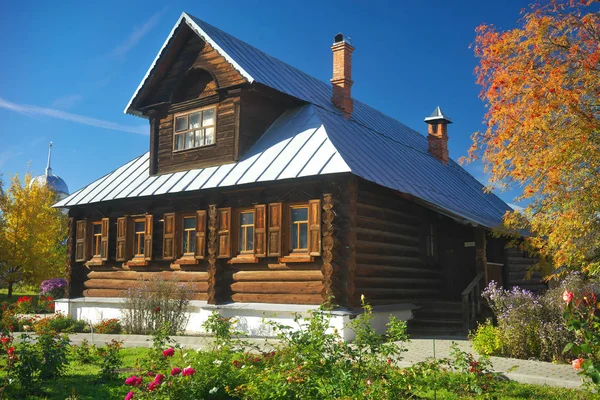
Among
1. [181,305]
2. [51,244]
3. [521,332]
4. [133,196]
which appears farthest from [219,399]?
[51,244]

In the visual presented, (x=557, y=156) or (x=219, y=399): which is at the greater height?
(x=557, y=156)

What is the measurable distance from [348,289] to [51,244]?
21778 mm

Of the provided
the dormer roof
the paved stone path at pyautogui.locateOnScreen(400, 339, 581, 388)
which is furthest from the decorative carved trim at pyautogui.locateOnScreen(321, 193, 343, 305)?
the paved stone path at pyautogui.locateOnScreen(400, 339, 581, 388)

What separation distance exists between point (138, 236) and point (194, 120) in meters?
3.80

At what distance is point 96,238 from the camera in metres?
18.9

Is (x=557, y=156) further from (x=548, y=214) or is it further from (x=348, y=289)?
(x=348, y=289)

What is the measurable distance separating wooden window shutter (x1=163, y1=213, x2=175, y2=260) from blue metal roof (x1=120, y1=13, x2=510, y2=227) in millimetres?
4126

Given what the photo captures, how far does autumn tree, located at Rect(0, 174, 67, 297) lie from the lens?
29.4 meters

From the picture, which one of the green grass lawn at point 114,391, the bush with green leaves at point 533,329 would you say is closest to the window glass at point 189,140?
the green grass lawn at point 114,391

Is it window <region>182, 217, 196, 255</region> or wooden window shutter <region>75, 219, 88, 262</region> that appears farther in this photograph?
wooden window shutter <region>75, 219, 88, 262</region>

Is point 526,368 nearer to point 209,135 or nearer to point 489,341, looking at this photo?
point 489,341

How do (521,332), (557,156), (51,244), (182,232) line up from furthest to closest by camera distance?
(51,244)
(182,232)
(557,156)
(521,332)

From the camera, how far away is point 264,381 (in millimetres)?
6371

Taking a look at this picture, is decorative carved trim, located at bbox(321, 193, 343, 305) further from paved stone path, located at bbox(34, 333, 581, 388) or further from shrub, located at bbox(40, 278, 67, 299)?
shrub, located at bbox(40, 278, 67, 299)
